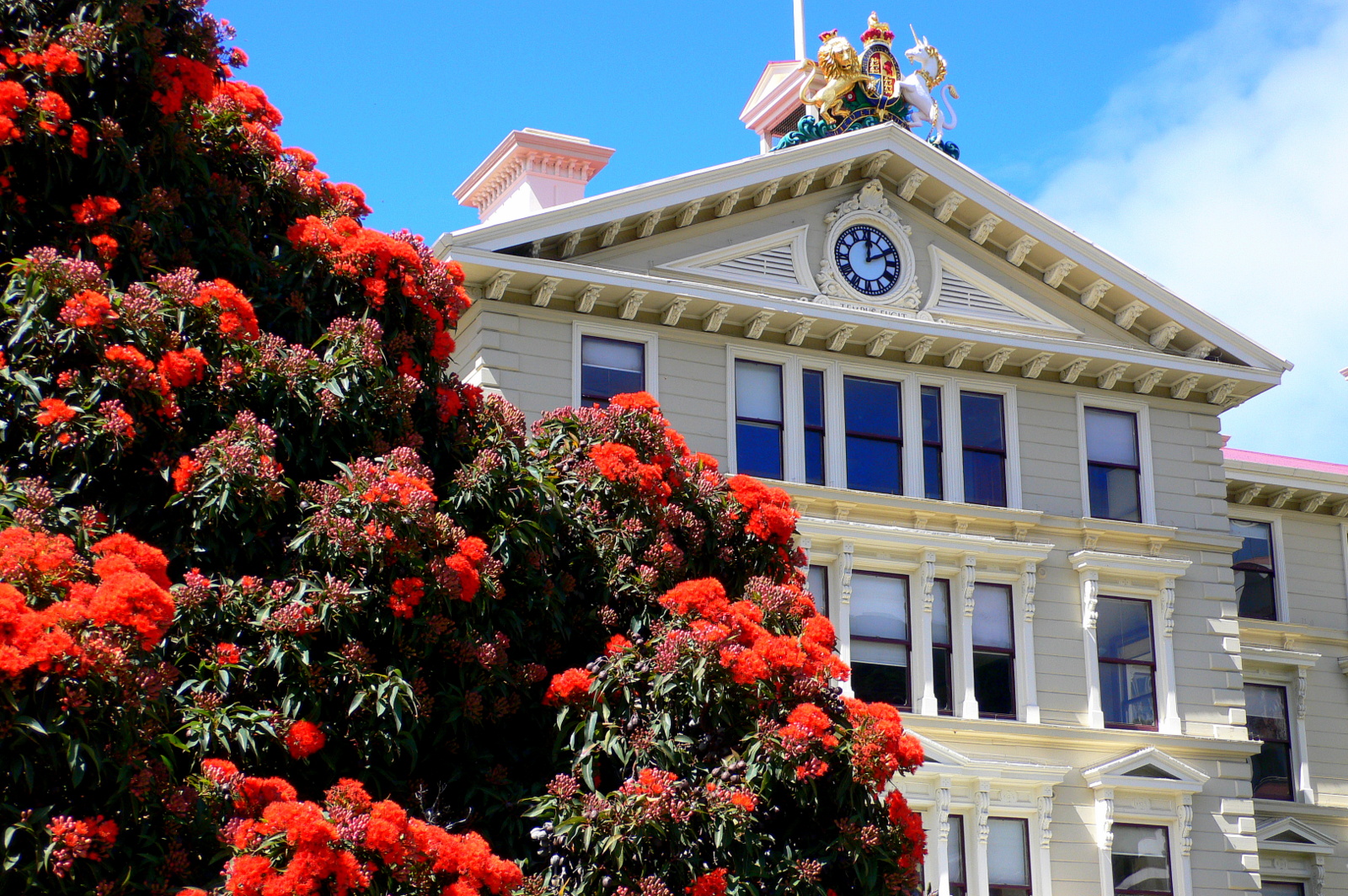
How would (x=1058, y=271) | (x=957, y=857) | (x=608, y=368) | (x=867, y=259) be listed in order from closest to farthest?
1. (x=957, y=857)
2. (x=608, y=368)
3. (x=867, y=259)
4. (x=1058, y=271)

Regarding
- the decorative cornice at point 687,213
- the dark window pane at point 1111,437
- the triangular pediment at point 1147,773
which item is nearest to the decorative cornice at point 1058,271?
the dark window pane at point 1111,437

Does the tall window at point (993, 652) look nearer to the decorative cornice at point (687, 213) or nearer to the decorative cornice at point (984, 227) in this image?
the decorative cornice at point (984, 227)

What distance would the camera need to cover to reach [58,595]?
800 cm

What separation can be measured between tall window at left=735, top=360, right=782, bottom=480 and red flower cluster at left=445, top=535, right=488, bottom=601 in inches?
522

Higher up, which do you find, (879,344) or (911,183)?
(911,183)

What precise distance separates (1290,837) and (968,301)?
36.0ft

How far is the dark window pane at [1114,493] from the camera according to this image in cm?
2528

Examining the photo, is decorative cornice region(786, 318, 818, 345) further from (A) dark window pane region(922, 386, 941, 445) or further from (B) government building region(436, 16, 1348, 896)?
(A) dark window pane region(922, 386, 941, 445)

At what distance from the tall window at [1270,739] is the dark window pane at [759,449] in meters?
11.0

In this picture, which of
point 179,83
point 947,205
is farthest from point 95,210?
point 947,205

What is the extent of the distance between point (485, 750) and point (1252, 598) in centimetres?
2258

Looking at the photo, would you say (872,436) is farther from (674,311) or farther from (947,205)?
(947,205)

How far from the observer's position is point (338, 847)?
333 inches

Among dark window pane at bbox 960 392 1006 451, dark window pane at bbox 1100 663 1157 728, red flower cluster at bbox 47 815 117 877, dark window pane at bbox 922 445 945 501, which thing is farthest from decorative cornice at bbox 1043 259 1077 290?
red flower cluster at bbox 47 815 117 877
